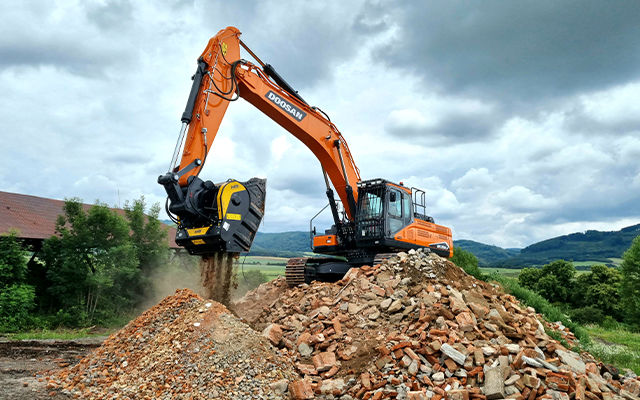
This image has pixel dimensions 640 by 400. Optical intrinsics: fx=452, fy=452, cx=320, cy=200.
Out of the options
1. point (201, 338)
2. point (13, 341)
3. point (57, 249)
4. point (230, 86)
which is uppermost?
point (230, 86)

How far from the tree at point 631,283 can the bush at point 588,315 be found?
4.24 feet

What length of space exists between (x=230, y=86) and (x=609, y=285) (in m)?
25.7

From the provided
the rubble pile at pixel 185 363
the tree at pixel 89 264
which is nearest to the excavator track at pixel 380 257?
the rubble pile at pixel 185 363

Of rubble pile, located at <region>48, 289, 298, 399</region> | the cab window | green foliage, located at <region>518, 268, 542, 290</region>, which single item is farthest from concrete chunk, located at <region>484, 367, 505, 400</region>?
green foliage, located at <region>518, 268, 542, 290</region>

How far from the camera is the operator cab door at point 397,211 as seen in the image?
430 inches

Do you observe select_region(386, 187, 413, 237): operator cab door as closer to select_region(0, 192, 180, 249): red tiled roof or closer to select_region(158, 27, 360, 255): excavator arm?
select_region(158, 27, 360, 255): excavator arm

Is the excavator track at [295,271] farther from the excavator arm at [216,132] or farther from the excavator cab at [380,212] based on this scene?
the excavator arm at [216,132]

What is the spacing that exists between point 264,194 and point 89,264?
1046 centimetres

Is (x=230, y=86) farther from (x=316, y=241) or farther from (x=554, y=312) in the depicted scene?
(x=554, y=312)

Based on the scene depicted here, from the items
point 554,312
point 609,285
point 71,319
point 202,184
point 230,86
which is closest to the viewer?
point 202,184

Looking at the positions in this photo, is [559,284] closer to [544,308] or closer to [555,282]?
[555,282]

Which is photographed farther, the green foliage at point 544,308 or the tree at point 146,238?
the tree at point 146,238

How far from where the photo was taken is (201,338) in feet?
23.0

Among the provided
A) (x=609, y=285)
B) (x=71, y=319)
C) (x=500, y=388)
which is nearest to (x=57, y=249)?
(x=71, y=319)
